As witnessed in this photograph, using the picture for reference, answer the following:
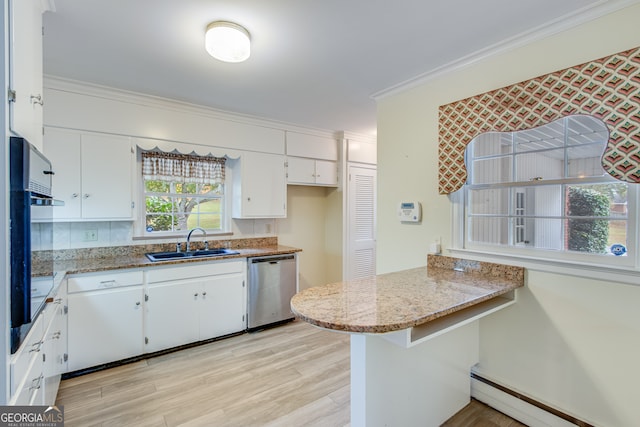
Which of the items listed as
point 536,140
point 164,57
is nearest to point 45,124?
point 164,57

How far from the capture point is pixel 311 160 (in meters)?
4.16

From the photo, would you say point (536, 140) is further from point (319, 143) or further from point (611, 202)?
point (319, 143)

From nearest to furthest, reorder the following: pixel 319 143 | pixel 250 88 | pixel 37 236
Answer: pixel 37 236 < pixel 250 88 < pixel 319 143

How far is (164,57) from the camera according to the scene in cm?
222

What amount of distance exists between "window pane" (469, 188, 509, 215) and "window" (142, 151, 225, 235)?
2814 millimetres

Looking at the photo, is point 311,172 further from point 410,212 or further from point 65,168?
point 65,168

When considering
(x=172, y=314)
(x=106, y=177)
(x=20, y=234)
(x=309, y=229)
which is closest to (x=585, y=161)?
(x=20, y=234)

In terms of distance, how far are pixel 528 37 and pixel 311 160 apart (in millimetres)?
2707

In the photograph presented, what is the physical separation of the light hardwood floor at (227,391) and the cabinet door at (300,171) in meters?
2.06

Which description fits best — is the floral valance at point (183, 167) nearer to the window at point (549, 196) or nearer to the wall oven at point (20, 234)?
the wall oven at point (20, 234)

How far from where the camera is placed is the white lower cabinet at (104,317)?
2445 millimetres

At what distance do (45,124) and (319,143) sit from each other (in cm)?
288

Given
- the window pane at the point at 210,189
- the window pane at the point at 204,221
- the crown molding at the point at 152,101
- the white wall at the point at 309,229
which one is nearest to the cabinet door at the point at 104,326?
the window pane at the point at 204,221

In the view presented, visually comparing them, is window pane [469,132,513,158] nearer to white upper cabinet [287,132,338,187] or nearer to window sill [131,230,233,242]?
white upper cabinet [287,132,338,187]
